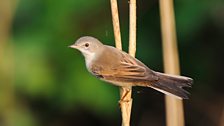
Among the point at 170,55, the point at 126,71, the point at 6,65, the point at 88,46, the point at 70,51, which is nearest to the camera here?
the point at 170,55

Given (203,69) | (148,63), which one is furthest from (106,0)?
(203,69)

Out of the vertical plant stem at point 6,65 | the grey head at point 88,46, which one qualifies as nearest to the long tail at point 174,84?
the grey head at point 88,46

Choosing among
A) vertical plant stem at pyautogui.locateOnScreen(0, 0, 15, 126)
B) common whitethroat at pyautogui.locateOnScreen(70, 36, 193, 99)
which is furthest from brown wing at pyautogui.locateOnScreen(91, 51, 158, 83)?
vertical plant stem at pyautogui.locateOnScreen(0, 0, 15, 126)

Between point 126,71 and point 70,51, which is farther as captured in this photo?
point 70,51

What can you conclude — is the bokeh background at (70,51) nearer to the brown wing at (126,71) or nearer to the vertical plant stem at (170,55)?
the brown wing at (126,71)

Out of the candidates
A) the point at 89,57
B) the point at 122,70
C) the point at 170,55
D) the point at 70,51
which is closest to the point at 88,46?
the point at 89,57

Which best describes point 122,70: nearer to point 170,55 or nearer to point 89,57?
point 89,57

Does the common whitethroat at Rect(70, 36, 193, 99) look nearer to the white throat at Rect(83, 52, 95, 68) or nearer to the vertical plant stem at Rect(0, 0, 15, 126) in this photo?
the white throat at Rect(83, 52, 95, 68)
